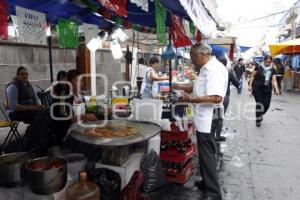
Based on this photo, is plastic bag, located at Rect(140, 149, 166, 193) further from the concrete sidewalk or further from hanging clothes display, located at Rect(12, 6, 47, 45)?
hanging clothes display, located at Rect(12, 6, 47, 45)

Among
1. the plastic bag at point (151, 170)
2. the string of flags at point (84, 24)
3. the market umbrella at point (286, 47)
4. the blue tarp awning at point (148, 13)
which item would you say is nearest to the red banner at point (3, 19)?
the string of flags at point (84, 24)

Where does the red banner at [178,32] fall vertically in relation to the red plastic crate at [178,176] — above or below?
above

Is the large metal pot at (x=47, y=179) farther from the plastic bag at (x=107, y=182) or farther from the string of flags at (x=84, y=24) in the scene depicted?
the string of flags at (x=84, y=24)

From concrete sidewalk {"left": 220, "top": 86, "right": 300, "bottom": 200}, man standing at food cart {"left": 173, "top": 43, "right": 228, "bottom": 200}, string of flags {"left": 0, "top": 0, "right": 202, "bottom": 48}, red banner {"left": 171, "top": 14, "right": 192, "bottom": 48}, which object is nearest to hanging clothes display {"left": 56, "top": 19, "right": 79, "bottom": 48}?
string of flags {"left": 0, "top": 0, "right": 202, "bottom": 48}

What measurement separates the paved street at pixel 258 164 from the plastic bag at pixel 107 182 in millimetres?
770

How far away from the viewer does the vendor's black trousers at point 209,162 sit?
3.82m

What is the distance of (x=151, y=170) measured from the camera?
3.88 m

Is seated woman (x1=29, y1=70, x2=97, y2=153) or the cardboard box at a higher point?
seated woman (x1=29, y1=70, x2=97, y2=153)

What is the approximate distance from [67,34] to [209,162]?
134 inches

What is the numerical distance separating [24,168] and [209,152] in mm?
2241

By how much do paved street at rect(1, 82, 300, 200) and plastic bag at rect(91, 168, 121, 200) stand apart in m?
0.77

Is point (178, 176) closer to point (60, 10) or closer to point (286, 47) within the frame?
point (60, 10)

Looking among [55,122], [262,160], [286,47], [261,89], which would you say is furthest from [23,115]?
[286,47]

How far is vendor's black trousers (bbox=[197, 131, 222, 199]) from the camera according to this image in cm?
382
